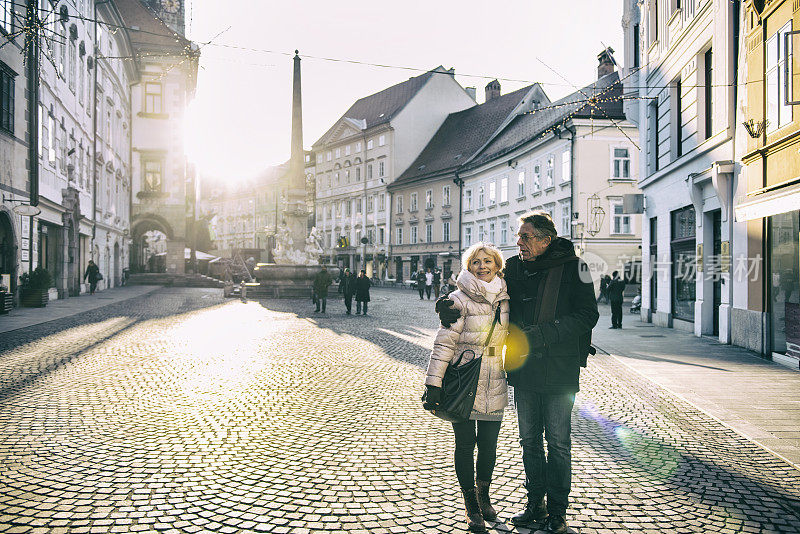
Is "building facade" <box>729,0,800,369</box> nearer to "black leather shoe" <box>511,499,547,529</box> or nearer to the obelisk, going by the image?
"black leather shoe" <box>511,499,547,529</box>

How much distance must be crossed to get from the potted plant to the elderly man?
67.8 feet

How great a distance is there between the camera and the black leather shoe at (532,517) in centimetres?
397

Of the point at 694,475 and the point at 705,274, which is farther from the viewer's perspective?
the point at 705,274

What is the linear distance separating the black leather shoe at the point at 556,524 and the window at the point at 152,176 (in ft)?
156

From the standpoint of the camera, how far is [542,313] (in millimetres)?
3938

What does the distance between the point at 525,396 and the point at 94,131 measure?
34153mm

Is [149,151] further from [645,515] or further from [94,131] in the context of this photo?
[645,515]

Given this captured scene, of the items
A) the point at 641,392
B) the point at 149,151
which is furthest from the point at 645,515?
the point at 149,151

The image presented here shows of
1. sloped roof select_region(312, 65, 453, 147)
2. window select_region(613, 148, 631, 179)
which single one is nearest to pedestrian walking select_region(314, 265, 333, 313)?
window select_region(613, 148, 631, 179)

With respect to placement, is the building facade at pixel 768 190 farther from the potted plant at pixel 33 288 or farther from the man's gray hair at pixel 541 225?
the potted plant at pixel 33 288

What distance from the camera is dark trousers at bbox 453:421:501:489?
3924 millimetres

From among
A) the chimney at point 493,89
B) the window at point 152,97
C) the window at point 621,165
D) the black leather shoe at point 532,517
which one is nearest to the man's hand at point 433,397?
the black leather shoe at point 532,517

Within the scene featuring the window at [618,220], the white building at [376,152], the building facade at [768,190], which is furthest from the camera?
the white building at [376,152]

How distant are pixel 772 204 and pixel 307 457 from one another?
8455 millimetres
